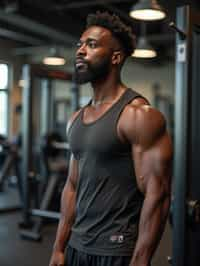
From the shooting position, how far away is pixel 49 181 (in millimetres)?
4980

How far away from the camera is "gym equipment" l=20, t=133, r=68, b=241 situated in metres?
4.25

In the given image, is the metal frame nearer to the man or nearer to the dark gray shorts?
the man

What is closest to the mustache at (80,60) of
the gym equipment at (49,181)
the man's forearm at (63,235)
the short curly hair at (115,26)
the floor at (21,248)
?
the short curly hair at (115,26)

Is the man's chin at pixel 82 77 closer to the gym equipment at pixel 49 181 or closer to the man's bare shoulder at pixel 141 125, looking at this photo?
the man's bare shoulder at pixel 141 125

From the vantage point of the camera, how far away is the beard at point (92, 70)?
1.35 meters

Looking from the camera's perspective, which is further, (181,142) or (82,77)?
(181,142)

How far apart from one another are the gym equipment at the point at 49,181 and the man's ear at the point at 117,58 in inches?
119

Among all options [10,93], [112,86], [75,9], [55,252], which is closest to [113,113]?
[112,86]

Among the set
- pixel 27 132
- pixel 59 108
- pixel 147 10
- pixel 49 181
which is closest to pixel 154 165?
pixel 147 10

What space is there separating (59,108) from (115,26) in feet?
27.3

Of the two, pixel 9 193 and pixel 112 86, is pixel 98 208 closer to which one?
pixel 112 86

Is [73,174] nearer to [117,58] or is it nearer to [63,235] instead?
[63,235]

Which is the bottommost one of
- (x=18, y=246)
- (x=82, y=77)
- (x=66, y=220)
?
(x=18, y=246)

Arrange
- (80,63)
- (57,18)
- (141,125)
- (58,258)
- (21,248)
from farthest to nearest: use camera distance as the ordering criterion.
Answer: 1. (57,18)
2. (21,248)
3. (58,258)
4. (80,63)
5. (141,125)
